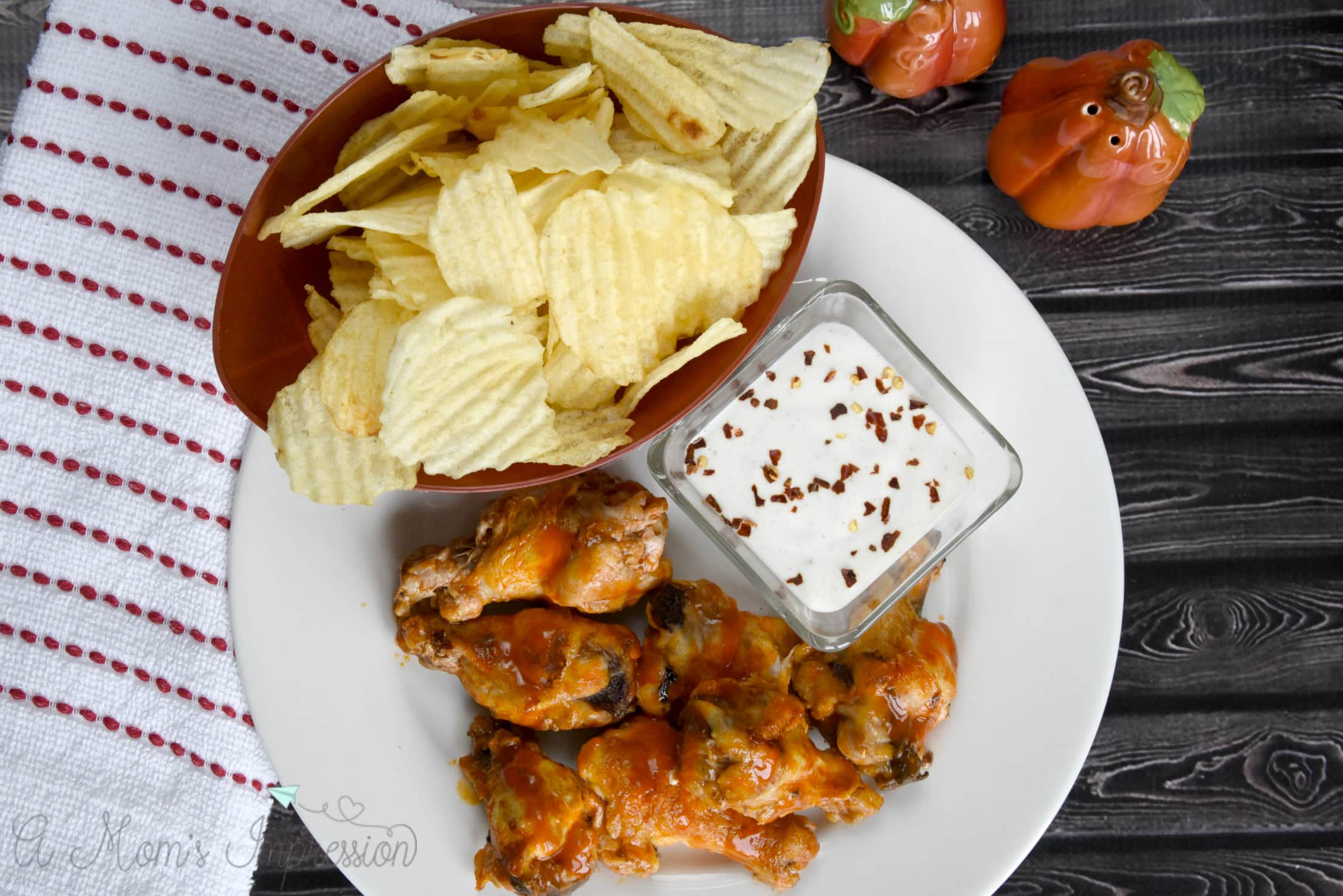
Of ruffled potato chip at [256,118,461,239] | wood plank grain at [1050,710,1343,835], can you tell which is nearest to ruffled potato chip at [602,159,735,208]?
ruffled potato chip at [256,118,461,239]

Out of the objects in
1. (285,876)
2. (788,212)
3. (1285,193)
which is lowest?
(285,876)

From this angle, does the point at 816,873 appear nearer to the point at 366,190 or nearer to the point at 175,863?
the point at 175,863

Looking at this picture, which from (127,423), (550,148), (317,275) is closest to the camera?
(550,148)

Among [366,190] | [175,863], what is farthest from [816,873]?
[366,190]

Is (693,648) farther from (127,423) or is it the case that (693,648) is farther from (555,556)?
(127,423)

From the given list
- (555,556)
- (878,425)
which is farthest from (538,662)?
(878,425)

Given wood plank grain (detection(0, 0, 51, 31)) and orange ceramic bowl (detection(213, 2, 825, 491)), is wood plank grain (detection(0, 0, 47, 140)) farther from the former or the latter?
orange ceramic bowl (detection(213, 2, 825, 491))

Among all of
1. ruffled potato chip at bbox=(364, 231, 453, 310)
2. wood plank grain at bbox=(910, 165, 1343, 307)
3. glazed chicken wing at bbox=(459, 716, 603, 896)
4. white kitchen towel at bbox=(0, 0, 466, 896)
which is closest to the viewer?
ruffled potato chip at bbox=(364, 231, 453, 310)
